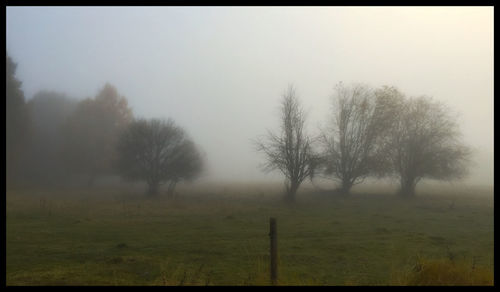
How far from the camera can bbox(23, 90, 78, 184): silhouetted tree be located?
66375 mm

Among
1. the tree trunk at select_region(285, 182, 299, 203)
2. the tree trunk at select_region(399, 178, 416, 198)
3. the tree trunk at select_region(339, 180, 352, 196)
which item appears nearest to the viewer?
the tree trunk at select_region(285, 182, 299, 203)

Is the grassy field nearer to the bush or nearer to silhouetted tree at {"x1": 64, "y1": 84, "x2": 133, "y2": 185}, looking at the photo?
the bush

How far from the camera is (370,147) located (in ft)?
174

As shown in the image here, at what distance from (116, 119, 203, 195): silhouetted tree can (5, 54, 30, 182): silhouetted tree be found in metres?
13.6

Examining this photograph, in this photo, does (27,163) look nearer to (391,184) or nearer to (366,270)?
(391,184)

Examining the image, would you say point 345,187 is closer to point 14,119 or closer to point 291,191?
point 291,191

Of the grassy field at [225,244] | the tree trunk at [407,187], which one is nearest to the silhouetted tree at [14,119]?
the grassy field at [225,244]

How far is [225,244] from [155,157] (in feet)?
117

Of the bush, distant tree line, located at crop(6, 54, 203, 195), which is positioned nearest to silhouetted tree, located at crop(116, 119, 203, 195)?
distant tree line, located at crop(6, 54, 203, 195)

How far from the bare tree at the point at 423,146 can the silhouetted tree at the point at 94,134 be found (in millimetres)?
39682

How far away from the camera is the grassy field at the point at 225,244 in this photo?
13.5m
